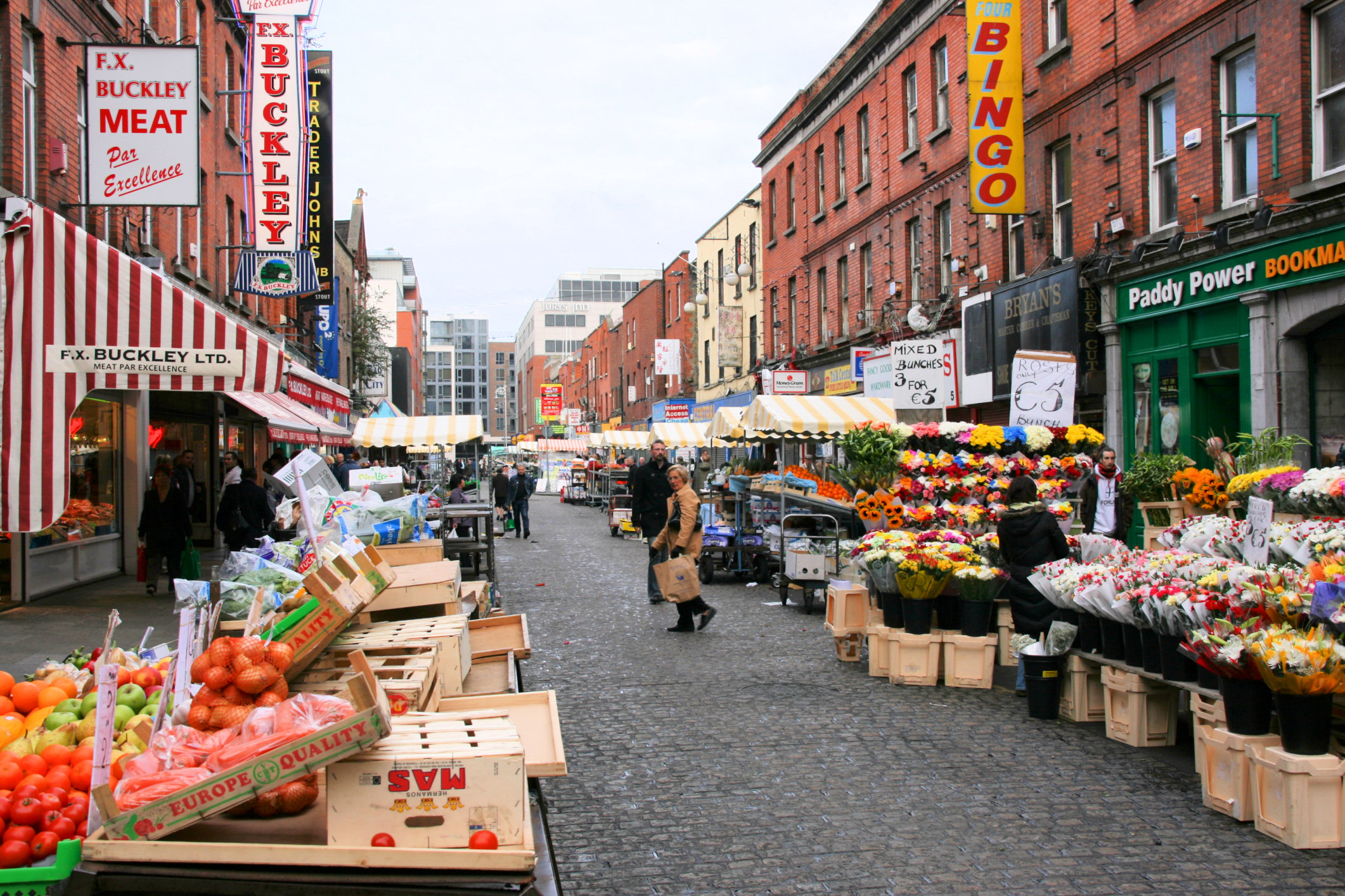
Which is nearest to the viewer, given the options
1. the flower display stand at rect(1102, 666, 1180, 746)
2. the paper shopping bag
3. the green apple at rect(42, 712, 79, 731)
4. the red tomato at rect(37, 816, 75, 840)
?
the red tomato at rect(37, 816, 75, 840)

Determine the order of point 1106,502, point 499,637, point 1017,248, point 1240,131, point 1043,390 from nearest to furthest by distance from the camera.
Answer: point 499,637 → point 1106,502 → point 1043,390 → point 1240,131 → point 1017,248

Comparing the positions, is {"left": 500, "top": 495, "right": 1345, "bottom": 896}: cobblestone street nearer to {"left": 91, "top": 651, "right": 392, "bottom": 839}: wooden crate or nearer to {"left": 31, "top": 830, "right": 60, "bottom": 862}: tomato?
{"left": 91, "top": 651, "right": 392, "bottom": 839}: wooden crate

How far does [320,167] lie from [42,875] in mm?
23900

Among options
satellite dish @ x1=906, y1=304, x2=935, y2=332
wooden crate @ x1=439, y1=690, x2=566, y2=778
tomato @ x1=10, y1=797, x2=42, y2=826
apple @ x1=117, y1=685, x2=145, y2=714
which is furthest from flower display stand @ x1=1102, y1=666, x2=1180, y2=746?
satellite dish @ x1=906, y1=304, x2=935, y2=332

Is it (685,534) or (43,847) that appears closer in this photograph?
(43,847)

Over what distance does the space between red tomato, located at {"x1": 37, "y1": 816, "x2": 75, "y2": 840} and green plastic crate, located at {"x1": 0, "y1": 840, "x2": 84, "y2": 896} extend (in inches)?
7.0

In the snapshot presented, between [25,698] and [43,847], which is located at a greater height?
[25,698]

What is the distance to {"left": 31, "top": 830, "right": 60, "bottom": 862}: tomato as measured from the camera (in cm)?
307

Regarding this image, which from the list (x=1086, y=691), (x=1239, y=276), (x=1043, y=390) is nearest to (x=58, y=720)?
(x=1086, y=691)

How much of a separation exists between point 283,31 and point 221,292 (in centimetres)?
554

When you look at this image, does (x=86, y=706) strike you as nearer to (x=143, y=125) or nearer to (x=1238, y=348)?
(x=143, y=125)

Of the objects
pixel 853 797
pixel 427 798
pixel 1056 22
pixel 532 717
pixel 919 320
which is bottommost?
pixel 853 797

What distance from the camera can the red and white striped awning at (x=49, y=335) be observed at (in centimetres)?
507

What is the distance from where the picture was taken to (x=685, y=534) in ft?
38.7
